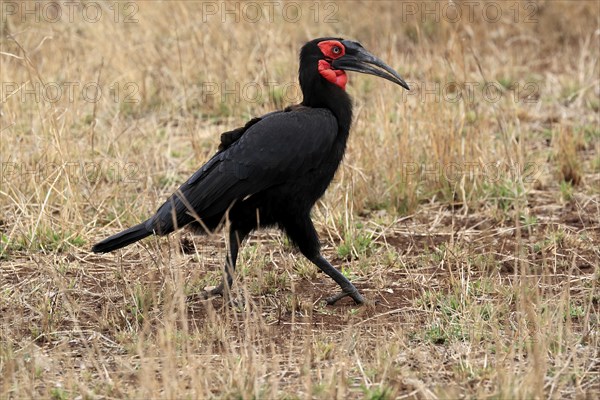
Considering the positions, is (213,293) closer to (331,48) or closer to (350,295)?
(350,295)

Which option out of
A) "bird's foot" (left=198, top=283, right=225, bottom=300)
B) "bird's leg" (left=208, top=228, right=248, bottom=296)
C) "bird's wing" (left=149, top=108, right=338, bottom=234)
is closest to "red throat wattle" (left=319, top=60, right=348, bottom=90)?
"bird's wing" (left=149, top=108, right=338, bottom=234)

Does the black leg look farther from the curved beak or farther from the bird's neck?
the curved beak

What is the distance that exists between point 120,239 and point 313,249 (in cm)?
89

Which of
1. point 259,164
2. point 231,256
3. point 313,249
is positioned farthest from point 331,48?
point 231,256

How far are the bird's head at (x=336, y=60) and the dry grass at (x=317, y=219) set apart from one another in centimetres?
97

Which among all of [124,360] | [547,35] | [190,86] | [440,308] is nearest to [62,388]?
[124,360]

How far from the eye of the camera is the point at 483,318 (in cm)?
431

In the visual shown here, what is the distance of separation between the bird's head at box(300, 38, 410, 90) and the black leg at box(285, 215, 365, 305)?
730 mm

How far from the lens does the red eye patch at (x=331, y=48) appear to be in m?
4.77

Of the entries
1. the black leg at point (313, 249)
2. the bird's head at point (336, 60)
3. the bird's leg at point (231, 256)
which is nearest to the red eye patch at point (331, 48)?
the bird's head at point (336, 60)

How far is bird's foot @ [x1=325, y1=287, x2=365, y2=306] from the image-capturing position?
4629 mm

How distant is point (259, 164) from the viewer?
4.46 metres

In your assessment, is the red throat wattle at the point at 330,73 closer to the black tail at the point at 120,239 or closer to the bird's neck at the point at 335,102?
the bird's neck at the point at 335,102

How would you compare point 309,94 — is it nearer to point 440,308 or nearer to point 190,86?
point 440,308
